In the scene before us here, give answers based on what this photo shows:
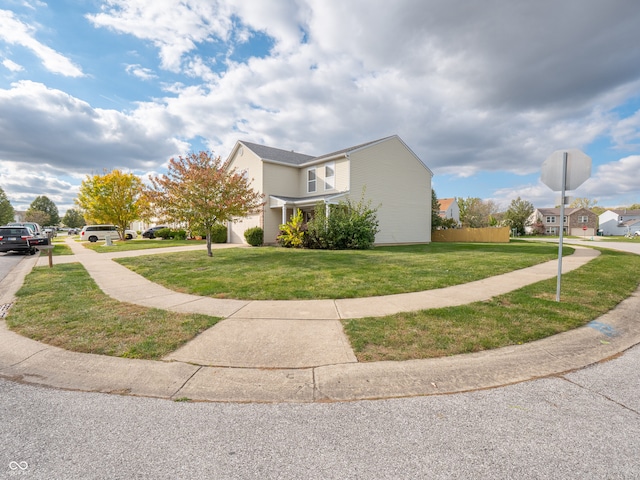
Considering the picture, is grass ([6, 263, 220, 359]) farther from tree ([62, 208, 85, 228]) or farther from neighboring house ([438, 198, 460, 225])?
tree ([62, 208, 85, 228])

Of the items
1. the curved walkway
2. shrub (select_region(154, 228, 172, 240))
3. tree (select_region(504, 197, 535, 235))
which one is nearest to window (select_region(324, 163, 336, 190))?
the curved walkway

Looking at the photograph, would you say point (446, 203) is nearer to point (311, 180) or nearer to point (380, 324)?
point (311, 180)

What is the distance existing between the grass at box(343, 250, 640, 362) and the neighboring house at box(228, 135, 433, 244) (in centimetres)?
1290

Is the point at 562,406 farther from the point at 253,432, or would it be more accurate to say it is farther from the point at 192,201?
the point at 192,201

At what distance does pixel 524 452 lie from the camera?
2.02 m

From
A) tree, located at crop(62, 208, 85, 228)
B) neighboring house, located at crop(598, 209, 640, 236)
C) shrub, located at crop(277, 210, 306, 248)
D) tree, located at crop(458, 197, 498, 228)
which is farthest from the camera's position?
tree, located at crop(62, 208, 85, 228)

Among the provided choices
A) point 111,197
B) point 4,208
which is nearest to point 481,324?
point 111,197

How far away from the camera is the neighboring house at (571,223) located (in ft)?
202

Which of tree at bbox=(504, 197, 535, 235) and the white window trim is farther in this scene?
tree at bbox=(504, 197, 535, 235)

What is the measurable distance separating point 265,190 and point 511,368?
18.6 metres

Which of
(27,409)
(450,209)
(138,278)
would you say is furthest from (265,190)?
(450,209)

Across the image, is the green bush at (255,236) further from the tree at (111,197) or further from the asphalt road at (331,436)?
the asphalt road at (331,436)

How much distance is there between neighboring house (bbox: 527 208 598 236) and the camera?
6144 centimetres

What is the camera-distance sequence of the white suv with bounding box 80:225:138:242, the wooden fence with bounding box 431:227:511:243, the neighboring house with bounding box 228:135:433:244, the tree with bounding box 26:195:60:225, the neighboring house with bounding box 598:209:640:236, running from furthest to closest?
the tree with bounding box 26:195:60:225, the neighboring house with bounding box 598:209:640:236, the white suv with bounding box 80:225:138:242, the wooden fence with bounding box 431:227:511:243, the neighboring house with bounding box 228:135:433:244
